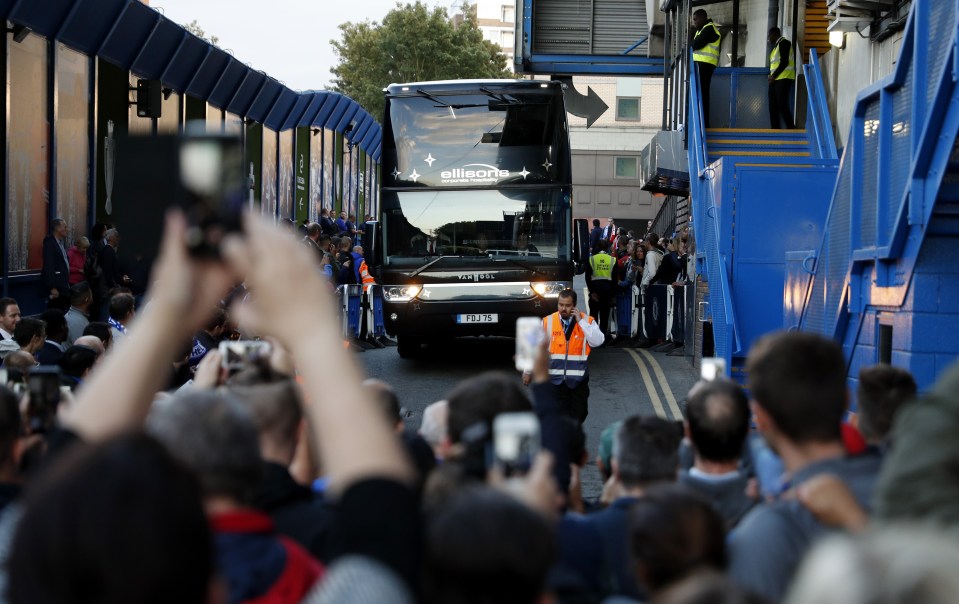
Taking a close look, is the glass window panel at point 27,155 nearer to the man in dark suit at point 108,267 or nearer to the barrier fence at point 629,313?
the man in dark suit at point 108,267

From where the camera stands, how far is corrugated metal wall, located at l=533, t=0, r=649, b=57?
26844 millimetres

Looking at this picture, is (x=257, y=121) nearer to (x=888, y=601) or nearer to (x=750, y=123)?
(x=750, y=123)

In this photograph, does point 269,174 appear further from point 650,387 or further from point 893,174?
point 893,174

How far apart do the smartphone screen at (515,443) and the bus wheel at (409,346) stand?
606 inches

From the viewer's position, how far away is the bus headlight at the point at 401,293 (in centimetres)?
1697

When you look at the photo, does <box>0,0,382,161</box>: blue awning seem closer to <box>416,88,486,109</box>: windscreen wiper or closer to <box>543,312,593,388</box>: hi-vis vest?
<box>416,88,486,109</box>: windscreen wiper

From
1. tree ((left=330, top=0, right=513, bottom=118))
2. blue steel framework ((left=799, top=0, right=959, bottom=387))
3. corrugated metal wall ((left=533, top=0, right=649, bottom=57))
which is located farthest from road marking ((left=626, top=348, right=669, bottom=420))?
tree ((left=330, top=0, right=513, bottom=118))

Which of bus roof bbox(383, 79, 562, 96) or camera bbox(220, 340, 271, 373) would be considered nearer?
camera bbox(220, 340, 271, 373)

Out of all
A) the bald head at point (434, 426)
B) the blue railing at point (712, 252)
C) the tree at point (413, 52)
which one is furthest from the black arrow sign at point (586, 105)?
the tree at point (413, 52)

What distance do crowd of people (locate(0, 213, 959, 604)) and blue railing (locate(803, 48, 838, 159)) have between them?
13.9 m

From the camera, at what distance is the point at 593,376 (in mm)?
16469

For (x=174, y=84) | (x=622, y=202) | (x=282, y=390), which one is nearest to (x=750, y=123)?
(x=174, y=84)

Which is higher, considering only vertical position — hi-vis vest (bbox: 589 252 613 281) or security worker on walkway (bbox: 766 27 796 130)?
security worker on walkway (bbox: 766 27 796 130)

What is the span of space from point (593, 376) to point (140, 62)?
391 inches
